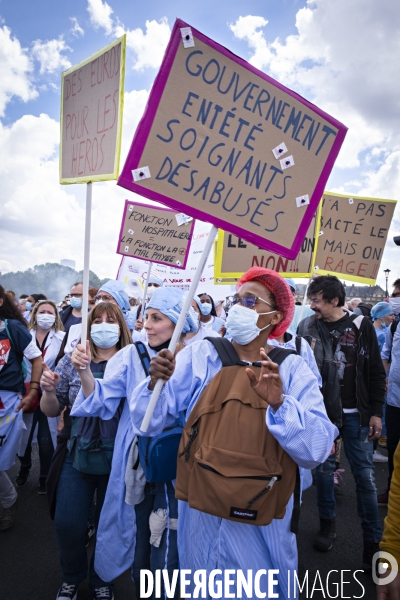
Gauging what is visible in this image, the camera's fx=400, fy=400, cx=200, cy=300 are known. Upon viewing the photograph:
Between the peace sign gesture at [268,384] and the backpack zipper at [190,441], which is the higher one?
the peace sign gesture at [268,384]

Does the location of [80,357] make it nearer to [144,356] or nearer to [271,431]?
[144,356]

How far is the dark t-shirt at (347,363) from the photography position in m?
3.49

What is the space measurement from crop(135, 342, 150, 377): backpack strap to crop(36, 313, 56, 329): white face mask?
259 centimetres

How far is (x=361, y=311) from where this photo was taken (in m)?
6.51

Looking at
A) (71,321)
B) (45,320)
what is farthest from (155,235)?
(45,320)

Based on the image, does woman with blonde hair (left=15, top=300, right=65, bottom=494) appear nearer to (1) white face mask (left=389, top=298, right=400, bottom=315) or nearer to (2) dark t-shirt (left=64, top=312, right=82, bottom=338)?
(2) dark t-shirt (left=64, top=312, right=82, bottom=338)

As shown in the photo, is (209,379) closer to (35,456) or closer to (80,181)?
(80,181)

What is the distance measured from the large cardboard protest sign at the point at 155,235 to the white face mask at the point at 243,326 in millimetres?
3904

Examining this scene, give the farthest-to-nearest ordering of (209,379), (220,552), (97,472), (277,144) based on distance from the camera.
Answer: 1. (97,472)
2. (277,144)
3. (209,379)
4. (220,552)

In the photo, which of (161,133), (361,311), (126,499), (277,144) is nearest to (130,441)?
(126,499)

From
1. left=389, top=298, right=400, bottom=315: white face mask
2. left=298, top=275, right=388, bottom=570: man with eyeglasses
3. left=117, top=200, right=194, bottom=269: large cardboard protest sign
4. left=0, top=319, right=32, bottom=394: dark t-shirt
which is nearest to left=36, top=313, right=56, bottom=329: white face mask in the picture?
left=0, top=319, right=32, bottom=394: dark t-shirt

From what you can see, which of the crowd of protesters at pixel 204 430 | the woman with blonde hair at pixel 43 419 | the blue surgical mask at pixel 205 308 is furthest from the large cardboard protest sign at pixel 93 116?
the blue surgical mask at pixel 205 308

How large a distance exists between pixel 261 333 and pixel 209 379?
36cm

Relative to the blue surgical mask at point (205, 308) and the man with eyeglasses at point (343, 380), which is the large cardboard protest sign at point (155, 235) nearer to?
the blue surgical mask at point (205, 308)
